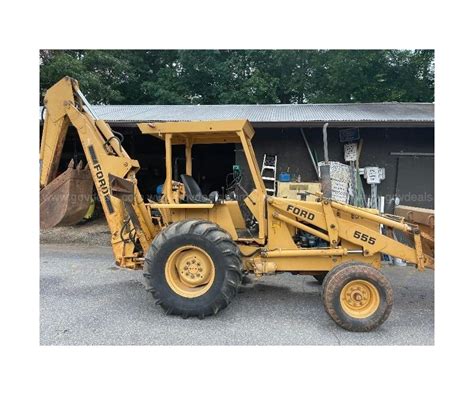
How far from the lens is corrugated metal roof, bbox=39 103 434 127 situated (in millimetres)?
7230

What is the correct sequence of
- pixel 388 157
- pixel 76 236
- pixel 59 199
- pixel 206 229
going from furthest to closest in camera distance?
pixel 76 236, pixel 388 157, pixel 59 199, pixel 206 229

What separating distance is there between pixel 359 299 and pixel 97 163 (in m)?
3.57

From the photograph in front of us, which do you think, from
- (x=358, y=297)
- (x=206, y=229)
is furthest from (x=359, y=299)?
(x=206, y=229)

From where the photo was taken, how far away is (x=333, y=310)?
3.81 m

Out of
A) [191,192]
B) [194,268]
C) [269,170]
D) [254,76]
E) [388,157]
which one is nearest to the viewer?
[194,268]

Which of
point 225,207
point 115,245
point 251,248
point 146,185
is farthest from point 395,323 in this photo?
point 146,185

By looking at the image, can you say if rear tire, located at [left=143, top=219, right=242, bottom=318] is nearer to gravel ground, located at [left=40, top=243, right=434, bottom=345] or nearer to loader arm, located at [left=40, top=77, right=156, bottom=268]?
gravel ground, located at [left=40, top=243, right=434, bottom=345]

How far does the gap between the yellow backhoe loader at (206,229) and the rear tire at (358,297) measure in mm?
11

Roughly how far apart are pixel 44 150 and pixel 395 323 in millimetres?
4799

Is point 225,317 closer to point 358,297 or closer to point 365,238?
point 358,297

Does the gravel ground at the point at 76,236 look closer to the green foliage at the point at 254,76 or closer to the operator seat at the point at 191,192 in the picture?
the operator seat at the point at 191,192

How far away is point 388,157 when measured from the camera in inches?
309

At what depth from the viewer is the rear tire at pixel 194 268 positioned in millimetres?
3977

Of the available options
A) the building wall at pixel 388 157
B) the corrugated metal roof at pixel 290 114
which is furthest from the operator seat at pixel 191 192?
the corrugated metal roof at pixel 290 114
